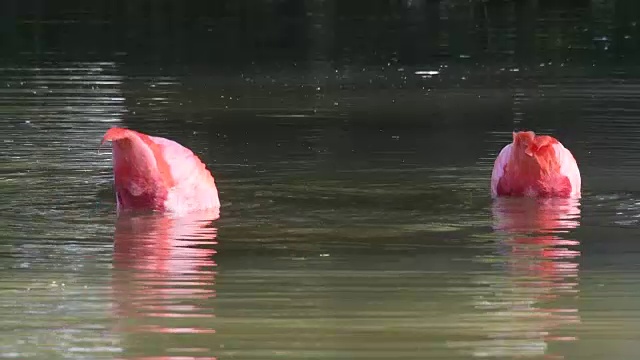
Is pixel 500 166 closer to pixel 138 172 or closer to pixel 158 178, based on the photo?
pixel 158 178

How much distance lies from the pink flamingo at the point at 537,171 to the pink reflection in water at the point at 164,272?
1747mm

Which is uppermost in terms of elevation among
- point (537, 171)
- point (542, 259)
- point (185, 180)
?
point (185, 180)

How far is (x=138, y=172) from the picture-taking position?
366 inches

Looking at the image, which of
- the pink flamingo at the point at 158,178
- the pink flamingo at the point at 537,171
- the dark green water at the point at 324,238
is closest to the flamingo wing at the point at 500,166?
the pink flamingo at the point at 537,171

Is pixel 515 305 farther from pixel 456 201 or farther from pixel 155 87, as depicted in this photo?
pixel 155 87

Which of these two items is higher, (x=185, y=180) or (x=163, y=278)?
(x=185, y=180)

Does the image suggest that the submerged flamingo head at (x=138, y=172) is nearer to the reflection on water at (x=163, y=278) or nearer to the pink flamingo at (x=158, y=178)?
the pink flamingo at (x=158, y=178)

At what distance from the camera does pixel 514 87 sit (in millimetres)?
17766

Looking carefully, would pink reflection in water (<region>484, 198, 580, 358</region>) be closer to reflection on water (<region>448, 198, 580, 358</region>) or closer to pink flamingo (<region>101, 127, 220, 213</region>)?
reflection on water (<region>448, 198, 580, 358</region>)

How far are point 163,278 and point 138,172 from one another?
5.45ft

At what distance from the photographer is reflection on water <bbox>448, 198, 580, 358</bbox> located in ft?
21.7

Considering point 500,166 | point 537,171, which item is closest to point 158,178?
point 500,166

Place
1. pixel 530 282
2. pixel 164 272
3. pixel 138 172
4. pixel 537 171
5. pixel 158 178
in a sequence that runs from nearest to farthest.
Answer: pixel 530 282, pixel 164 272, pixel 138 172, pixel 158 178, pixel 537 171

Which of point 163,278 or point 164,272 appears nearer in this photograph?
point 163,278
